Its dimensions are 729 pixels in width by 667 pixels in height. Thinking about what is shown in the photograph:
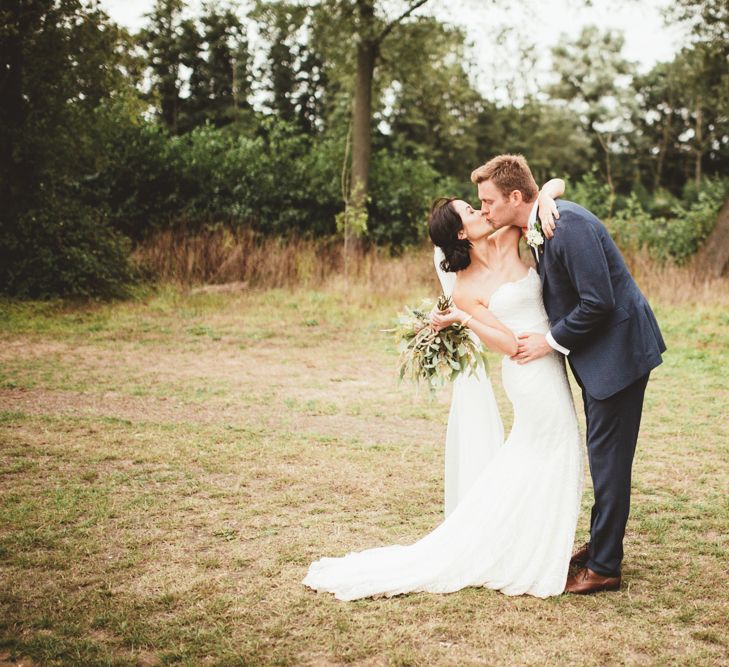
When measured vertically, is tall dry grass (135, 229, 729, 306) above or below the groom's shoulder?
below

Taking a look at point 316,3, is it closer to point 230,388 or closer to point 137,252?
point 137,252

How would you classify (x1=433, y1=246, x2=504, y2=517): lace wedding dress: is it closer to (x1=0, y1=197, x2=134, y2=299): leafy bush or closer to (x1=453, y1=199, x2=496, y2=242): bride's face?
(x1=453, y1=199, x2=496, y2=242): bride's face

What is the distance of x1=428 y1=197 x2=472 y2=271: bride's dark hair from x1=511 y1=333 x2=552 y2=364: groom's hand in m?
A: 0.50

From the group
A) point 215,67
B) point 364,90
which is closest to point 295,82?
point 215,67

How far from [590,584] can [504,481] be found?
65 cm

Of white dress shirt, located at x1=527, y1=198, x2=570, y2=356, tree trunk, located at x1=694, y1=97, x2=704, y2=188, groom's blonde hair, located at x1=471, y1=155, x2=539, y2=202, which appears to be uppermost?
tree trunk, located at x1=694, y1=97, x2=704, y2=188

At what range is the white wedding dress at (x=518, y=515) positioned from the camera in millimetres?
3779

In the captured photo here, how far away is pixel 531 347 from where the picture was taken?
12.5 feet

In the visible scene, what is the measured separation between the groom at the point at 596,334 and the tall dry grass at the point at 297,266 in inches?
386

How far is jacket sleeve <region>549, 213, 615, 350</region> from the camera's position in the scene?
348 centimetres

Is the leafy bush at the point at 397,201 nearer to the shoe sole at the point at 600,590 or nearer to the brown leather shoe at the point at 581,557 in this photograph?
the brown leather shoe at the point at 581,557

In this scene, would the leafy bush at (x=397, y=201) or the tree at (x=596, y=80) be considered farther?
the tree at (x=596, y=80)

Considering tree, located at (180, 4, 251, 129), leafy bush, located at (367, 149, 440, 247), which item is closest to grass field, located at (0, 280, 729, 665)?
leafy bush, located at (367, 149, 440, 247)

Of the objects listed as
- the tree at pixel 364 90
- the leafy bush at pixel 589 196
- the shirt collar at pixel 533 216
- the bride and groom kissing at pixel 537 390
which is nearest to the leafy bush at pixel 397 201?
the tree at pixel 364 90
